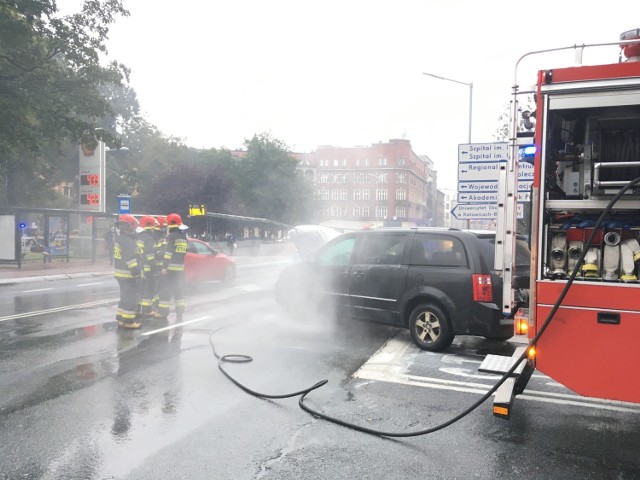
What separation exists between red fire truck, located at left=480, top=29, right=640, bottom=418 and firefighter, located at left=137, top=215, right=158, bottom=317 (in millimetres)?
6285

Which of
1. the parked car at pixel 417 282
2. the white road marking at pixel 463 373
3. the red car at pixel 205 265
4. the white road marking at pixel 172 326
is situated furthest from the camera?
the red car at pixel 205 265

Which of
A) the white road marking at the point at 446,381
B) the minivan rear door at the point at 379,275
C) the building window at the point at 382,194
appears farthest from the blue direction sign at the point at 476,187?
the building window at the point at 382,194

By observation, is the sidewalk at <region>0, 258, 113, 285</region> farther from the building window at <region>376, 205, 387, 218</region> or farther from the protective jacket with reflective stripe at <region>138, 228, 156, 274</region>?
the building window at <region>376, 205, 387, 218</region>

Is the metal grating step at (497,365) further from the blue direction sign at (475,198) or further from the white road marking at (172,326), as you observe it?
the blue direction sign at (475,198)

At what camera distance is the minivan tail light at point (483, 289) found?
20.3ft

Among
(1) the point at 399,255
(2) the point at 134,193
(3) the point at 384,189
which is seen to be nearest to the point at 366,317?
(1) the point at 399,255

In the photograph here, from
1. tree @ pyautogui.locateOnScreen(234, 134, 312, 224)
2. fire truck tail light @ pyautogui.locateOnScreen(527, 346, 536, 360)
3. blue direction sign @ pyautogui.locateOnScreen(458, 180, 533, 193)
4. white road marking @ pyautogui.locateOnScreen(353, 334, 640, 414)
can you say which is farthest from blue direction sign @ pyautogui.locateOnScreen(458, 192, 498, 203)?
tree @ pyautogui.locateOnScreen(234, 134, 312, 224)

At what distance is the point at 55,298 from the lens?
461 inches

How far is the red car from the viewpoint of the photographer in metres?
13.8

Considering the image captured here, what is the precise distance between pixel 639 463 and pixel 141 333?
249 inches

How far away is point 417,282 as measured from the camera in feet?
22.3

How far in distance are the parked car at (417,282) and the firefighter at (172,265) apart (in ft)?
7.20

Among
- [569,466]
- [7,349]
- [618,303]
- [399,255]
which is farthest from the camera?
[399,255]

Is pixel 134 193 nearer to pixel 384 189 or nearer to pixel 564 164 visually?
pixel 384 189
